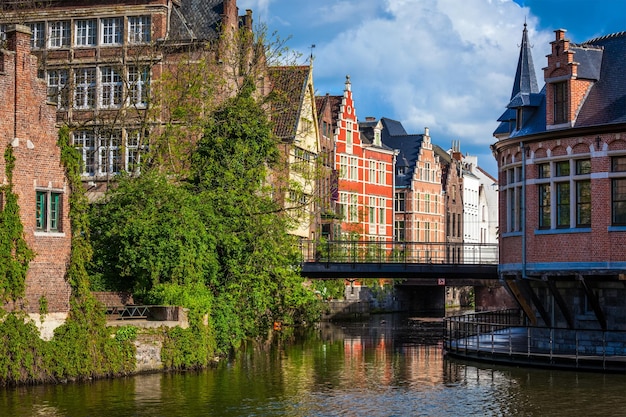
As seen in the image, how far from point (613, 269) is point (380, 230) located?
49488mm

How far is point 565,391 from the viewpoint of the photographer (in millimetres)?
27797

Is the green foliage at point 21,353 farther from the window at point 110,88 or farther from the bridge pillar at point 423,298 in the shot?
the bridge pillar at point 423,298

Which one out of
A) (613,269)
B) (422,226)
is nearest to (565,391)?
(613,269)

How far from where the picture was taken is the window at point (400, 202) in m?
88.7

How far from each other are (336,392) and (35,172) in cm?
990

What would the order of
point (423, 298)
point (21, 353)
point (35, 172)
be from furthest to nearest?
point (423, 298), point (35, 172), point (21, 353)

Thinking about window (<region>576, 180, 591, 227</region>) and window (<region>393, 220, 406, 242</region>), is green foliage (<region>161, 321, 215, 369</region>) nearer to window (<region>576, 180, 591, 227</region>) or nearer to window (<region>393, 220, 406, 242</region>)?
window (<region>576, 180, 591, 227</region>)

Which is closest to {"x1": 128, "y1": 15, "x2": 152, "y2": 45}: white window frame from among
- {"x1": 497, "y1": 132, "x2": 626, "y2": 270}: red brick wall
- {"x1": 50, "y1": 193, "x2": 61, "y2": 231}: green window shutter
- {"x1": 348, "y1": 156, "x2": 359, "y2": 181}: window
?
{"x1": 50, "y1": 193, "x2": 61, "y2": 231}: green window shutter

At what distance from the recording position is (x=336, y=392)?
2838 cm

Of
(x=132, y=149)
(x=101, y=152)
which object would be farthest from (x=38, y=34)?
(x=132, y=149)

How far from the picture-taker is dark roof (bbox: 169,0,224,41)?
2026 inches

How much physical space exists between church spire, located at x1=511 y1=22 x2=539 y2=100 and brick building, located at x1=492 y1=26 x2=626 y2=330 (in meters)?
2.02

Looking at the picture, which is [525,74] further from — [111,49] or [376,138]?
[376,138]

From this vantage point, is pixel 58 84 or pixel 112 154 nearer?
pixel 58 84
